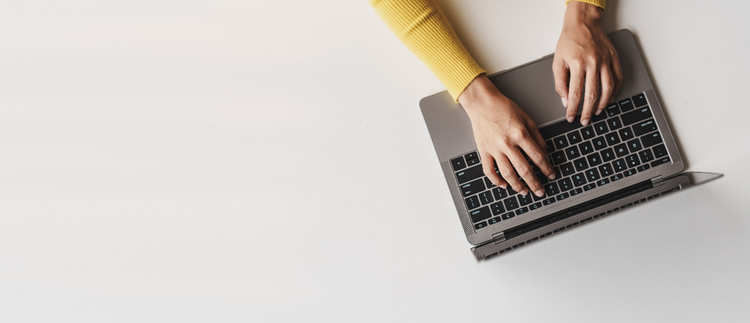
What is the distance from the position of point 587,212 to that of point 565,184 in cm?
8

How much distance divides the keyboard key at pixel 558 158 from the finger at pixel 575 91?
0.07 meters

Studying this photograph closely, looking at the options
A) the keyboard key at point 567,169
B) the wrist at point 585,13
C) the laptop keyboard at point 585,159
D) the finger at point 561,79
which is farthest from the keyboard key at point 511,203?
the wrist at point 585,13

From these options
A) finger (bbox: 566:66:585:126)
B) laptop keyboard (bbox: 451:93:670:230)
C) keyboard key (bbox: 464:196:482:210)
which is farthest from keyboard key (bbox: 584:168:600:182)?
keyboard key (bbox: 464:196:482:210)

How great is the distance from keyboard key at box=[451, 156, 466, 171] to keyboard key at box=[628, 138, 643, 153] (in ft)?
1.00

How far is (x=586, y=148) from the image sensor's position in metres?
0.85

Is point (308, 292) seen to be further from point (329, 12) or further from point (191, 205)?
point (329, 12)

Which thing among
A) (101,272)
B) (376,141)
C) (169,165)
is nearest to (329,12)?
(376,141)

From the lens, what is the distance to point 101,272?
975mm

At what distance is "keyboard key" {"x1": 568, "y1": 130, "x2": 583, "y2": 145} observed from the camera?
86 centimetres

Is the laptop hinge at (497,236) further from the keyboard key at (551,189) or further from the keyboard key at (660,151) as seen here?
the keyboard key at (660,151)

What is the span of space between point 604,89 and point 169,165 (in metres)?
0.87

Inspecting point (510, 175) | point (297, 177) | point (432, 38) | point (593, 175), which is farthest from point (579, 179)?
point (297, 177)

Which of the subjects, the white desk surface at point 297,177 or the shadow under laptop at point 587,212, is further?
the white desk surface at point 297,177

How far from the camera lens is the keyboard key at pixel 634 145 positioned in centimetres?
85
